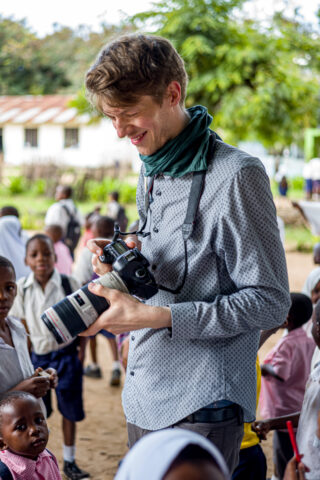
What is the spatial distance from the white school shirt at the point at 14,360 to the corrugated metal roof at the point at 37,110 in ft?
78.6

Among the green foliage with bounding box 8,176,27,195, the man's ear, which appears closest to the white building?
the green foliage with bounding box 8,176,27,195

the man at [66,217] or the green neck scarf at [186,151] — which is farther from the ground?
the green neck scarf at [186,151]

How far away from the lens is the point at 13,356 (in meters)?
2.57

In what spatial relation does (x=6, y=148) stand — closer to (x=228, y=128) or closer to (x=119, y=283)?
(x=228, y=128)

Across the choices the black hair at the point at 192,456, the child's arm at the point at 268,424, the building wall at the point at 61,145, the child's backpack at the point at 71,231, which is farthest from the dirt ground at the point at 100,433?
the building wall at the point at 61,145

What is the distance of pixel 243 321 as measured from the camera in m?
1.56

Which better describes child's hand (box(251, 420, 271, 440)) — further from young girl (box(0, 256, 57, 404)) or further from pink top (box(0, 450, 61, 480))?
young girl (box(0, 256, 57, 404))

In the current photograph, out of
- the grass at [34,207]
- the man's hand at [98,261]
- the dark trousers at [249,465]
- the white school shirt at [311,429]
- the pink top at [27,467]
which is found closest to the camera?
the man's hand at [98,261]

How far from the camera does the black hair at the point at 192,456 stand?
1097 mm

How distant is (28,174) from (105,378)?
53.8 feet

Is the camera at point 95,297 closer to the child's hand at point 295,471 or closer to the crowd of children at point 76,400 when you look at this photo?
the crowd of children at point 76,400

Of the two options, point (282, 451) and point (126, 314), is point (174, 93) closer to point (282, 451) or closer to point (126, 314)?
point (126, 314)

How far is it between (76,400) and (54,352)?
0.34 metres

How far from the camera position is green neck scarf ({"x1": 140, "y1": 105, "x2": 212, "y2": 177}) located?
1.64m
